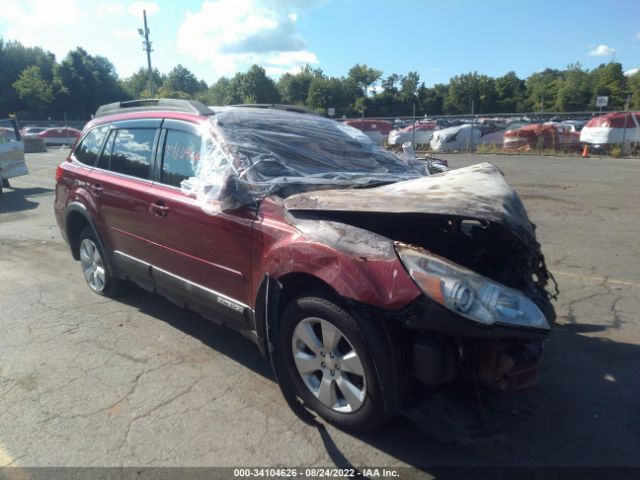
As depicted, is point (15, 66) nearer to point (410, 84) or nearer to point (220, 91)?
point (220, 91)

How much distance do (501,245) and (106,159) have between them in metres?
3.64

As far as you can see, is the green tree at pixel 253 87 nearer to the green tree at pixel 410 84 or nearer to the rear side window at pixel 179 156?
the green tree at pixel 410 84

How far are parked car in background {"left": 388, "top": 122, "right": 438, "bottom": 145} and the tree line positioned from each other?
2677 cm

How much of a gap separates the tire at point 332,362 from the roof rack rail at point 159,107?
1.96m

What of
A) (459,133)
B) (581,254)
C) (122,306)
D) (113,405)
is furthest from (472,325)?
(459,133)

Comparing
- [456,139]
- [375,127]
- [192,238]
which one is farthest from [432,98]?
[192,238]

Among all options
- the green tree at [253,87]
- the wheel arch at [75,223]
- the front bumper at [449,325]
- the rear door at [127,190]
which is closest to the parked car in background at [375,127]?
the wheel arch at [75,223]

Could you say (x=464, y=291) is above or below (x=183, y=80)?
below

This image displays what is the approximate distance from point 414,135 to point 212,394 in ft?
81.1

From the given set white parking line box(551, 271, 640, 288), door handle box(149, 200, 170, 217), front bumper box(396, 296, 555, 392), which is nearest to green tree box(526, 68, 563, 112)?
white parking line box(551, 271, 640, 288)

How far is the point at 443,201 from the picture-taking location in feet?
8.27

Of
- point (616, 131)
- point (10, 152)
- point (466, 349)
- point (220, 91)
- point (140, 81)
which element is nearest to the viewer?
point (466, 349)

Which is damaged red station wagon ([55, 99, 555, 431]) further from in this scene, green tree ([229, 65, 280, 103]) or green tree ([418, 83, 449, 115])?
green tree ([418, 83, 449, 115])

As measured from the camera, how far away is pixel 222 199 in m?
3.22
